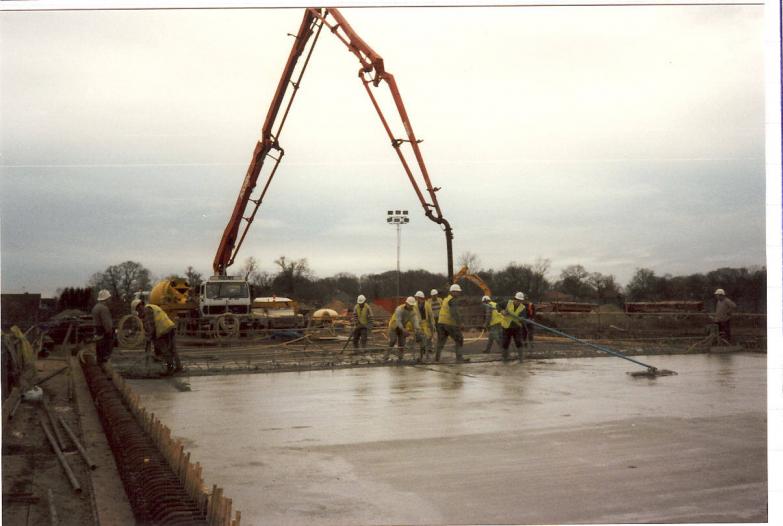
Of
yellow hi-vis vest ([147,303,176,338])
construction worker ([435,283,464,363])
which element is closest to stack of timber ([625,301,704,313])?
construction worker ([435,283,464,363])

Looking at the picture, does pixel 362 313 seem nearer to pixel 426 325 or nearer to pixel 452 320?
pixel 426 325

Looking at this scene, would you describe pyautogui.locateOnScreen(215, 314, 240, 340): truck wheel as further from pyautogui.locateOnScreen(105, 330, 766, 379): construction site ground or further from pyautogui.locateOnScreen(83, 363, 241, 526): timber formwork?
pyautogui.locateOnScreen(83, 363, 241, 526): timber formwork

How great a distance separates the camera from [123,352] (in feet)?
57.3

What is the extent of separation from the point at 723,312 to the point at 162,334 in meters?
11.7

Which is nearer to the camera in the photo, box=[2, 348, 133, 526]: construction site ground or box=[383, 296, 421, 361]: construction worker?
box=[2, 348, 133, 526]: construction site ground

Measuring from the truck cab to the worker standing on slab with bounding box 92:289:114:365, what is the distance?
27.4ft

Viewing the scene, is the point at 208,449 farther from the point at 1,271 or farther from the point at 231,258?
the point at 231,258

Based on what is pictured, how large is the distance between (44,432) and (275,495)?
3.81m

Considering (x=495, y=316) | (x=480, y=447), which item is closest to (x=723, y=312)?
(x=495, y=316)

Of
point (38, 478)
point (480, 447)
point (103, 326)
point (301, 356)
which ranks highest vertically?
point (103, 326)

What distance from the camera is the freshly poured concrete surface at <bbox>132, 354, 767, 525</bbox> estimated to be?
536 centimetres

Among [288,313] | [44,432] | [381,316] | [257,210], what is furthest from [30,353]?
[381,316]

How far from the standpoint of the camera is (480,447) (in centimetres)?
708

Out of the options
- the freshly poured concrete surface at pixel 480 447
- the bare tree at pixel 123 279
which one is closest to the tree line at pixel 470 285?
the bare tree at pixel 123 279
